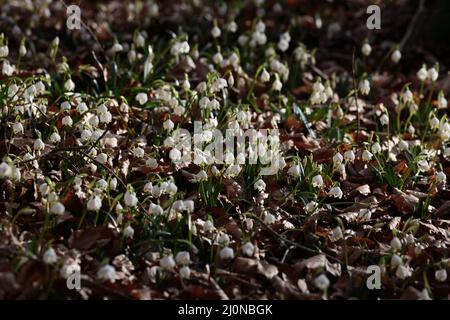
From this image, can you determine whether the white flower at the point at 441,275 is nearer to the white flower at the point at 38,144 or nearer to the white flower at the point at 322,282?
the white flower at the point at 322,282

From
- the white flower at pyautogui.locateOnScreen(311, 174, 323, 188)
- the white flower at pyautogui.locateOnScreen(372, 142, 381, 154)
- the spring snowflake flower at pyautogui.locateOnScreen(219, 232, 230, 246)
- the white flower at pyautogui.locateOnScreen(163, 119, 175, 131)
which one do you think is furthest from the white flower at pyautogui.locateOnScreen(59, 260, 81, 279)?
the white flower at pyautogui.locateOnScreen(372, 142, 381, 154)

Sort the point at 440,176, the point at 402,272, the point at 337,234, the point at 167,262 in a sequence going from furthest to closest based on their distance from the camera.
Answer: the point at 440,176 → the point at 337,234 → the point at 402,272 → the point at 167,262

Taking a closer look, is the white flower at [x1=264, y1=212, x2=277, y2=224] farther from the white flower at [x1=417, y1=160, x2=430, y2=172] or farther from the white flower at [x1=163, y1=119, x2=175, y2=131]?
the white flower at [x1=417, y1=160, x2=430, y2=172]

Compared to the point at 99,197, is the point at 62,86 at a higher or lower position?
higher

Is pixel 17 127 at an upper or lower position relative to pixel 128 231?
upper

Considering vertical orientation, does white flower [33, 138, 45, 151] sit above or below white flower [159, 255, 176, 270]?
above

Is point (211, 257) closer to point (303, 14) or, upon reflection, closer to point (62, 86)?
point (62, 86)

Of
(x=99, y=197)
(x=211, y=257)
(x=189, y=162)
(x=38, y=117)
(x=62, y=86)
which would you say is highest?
(x=62, y=86)

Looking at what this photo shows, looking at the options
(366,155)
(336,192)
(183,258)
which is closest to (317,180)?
(336,192)

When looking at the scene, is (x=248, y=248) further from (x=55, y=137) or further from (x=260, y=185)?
(x=55, y=137)

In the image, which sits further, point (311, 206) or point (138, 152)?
point (138, 152)
